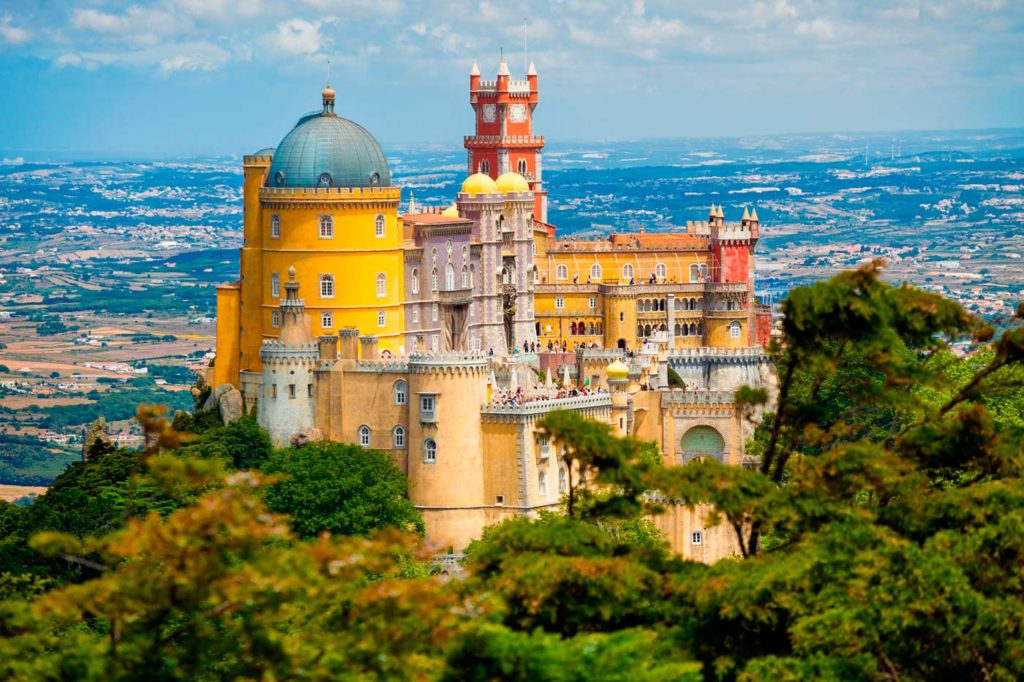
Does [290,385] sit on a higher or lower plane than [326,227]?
lower


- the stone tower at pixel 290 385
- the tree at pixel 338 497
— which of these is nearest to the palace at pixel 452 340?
the stone tower at pixel 290 385

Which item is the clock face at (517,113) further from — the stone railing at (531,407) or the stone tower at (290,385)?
the stone railing at (531,407)

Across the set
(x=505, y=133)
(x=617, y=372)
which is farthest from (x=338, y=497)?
(x=505, y=133)

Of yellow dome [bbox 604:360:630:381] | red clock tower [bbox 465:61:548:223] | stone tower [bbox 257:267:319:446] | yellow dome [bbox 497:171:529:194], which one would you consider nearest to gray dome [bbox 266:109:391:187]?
stone tower [bbox 257:267:319:446]

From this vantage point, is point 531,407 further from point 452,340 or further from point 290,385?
point 452,340

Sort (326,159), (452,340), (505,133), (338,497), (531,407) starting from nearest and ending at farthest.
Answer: (338,497), (531,407), (326,159), (452,340), (505,133)

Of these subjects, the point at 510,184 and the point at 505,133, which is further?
the point at 505,133

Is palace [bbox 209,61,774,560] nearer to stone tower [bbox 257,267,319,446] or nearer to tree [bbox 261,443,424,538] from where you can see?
stone tower [bbox 257,267,319,446]
